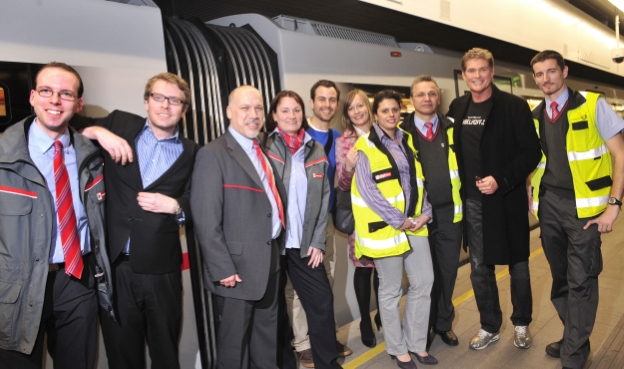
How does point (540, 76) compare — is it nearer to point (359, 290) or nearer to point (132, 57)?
point (359, 290)

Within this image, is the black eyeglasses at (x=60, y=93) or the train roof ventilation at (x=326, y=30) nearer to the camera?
the black eyeglasses at (x=60, y=93)

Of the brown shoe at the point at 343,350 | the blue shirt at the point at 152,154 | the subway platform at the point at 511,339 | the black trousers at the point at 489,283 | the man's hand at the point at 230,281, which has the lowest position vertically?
the subway platform at the point at 511,339

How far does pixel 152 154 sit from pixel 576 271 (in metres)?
2.35

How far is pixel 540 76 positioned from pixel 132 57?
2.32 meters

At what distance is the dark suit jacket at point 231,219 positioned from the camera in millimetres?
2189

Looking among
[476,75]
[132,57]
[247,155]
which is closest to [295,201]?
[247,155]

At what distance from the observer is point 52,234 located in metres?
1.89

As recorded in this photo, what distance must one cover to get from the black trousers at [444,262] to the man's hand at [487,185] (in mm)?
225

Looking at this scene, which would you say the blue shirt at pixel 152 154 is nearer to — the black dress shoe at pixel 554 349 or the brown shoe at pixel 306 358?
the brown shoe at pixel 306 358

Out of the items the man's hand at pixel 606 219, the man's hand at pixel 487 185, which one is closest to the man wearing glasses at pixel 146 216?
the man's hand at pixel 487 185

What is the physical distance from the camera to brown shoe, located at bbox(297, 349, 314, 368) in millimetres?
2936

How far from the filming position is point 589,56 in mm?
7434

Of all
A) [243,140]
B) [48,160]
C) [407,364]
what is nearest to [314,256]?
[243,140]

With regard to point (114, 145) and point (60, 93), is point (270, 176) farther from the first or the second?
point (60, 93)
